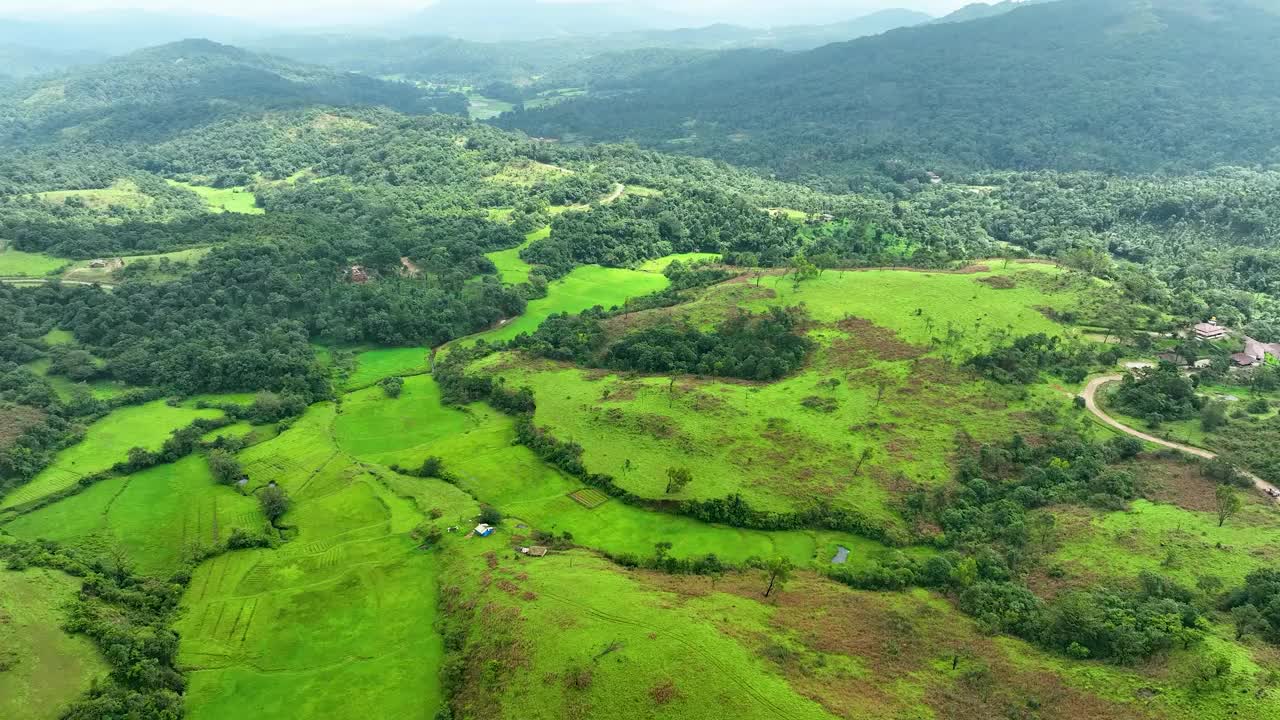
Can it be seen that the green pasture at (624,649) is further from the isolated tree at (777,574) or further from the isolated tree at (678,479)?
the isolated tree at (678,479)

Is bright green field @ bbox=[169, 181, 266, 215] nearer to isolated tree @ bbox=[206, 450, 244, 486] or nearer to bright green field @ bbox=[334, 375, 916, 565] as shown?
bright green field @ bbox=[334, 375, 916, 565]

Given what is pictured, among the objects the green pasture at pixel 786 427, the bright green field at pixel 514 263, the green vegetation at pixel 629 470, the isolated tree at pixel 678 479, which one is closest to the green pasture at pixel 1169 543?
the green vegetation at pixel 629 470

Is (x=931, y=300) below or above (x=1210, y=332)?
above

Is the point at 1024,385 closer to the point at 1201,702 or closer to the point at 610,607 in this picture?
the point at 1201,702

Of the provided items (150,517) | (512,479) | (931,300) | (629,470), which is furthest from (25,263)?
(931,300)

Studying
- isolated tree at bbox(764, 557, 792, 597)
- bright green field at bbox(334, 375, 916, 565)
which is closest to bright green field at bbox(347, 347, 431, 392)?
bright green field at bbox(334, 375, 916, 565)

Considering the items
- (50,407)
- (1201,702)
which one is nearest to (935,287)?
(1201,702)

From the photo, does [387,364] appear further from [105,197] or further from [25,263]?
[105,197]
